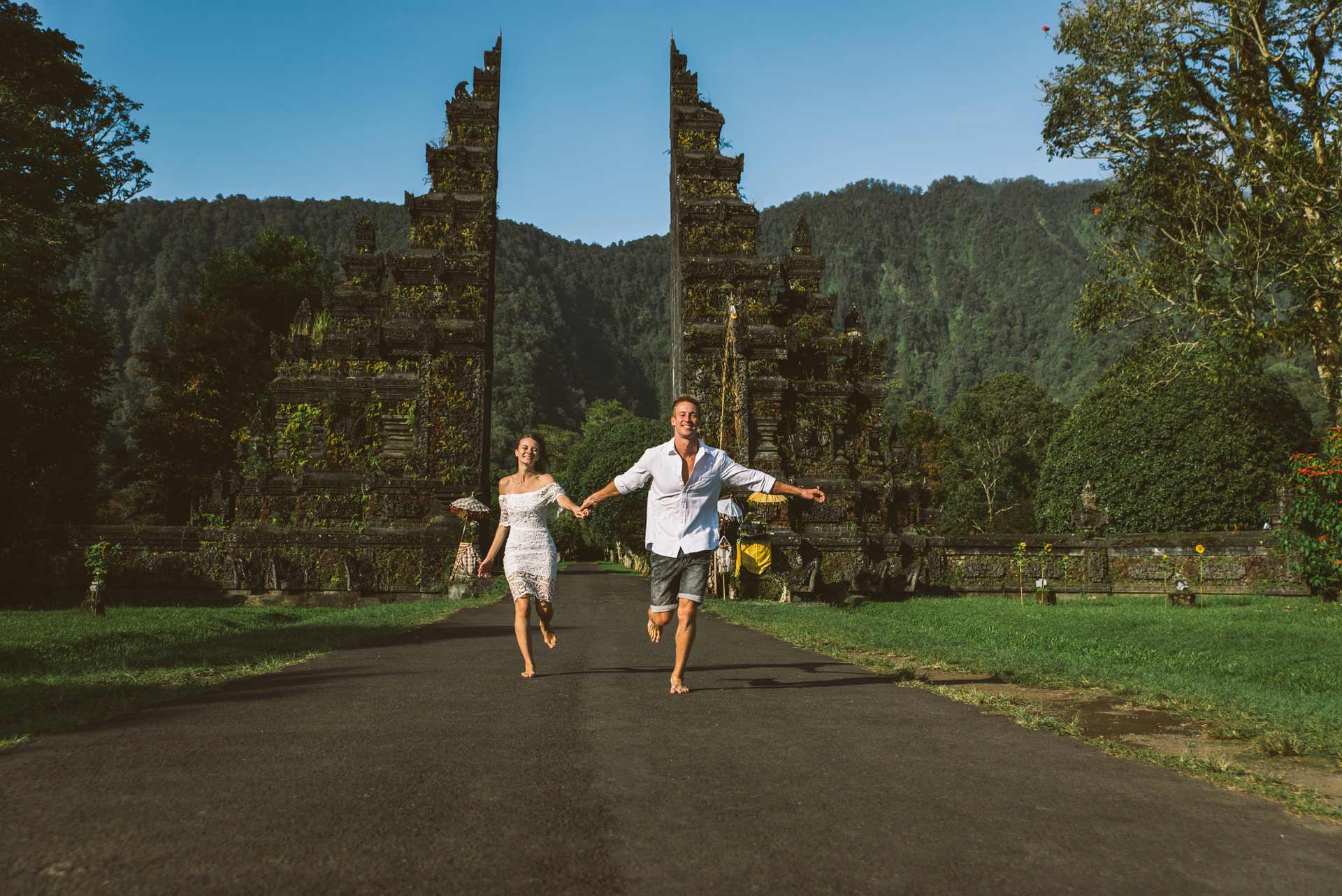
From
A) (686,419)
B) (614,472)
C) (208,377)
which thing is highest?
(208,377)

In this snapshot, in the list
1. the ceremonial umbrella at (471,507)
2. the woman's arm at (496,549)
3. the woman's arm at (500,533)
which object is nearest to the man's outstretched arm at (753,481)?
the woman's arm at (500,533)

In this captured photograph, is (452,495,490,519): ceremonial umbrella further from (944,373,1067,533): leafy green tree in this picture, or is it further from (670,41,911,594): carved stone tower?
(944,373,1067,533): leafy green tree

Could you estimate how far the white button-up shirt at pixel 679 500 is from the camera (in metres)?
8.17

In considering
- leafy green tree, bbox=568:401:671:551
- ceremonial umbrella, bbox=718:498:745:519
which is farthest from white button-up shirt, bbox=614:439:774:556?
leafy green tree, bbox=568:401:671:551

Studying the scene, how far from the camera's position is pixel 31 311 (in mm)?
22062

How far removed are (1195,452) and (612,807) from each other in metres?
29.1

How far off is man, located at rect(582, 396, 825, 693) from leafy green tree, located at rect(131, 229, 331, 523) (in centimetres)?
3390

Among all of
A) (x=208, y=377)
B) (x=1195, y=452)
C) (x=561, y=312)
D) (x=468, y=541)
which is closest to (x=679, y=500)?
(x=468, y=541)

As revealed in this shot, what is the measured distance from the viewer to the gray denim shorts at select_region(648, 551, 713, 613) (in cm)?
809

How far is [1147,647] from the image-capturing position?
11.8 metres

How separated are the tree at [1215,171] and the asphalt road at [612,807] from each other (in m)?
19.3

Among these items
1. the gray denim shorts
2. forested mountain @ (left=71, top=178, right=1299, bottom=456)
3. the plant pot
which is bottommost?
the plant pot

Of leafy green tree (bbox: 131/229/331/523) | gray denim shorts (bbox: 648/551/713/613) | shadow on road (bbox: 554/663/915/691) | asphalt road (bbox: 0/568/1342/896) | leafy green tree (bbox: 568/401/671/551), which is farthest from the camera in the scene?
leafy green tree (bbox: 568/401/671/551)

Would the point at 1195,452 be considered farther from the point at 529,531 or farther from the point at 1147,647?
the point at 529,531
